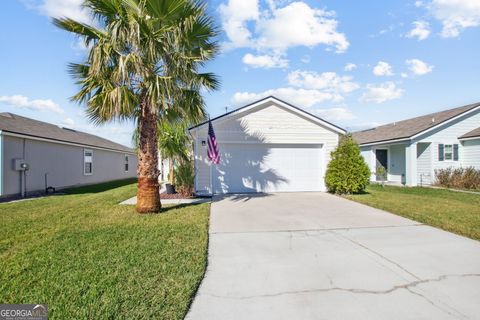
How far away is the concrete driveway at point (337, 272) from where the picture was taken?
2.92 m

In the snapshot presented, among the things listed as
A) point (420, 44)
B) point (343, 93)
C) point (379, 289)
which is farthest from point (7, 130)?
point (343, 93)

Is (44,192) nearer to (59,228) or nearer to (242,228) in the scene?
(59,228)

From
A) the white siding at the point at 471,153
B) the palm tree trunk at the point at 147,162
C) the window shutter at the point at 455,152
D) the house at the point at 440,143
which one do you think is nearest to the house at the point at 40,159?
the palm tree trunk at the point at 147,162

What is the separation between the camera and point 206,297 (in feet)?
10.4

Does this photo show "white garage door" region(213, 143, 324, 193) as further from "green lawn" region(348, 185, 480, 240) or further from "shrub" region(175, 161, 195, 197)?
"green lawn" region(348, 185, 480, 240)

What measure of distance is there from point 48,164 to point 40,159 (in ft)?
2.26

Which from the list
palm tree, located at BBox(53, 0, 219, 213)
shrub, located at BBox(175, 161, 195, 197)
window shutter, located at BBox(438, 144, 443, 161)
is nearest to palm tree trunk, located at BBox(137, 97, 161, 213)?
palm tree, located at BBox(53, 0, 219, 213)

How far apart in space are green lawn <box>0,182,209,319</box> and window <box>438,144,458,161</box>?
15.6 metres

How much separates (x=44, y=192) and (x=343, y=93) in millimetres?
19329

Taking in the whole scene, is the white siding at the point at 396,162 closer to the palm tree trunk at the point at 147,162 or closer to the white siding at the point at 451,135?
the white siding at the point at 451,135

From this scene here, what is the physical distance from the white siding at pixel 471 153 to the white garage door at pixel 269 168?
9.61 metres

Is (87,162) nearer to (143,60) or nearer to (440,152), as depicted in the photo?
(143,60)

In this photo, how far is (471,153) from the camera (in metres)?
15.4

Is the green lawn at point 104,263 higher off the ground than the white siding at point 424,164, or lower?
lower
